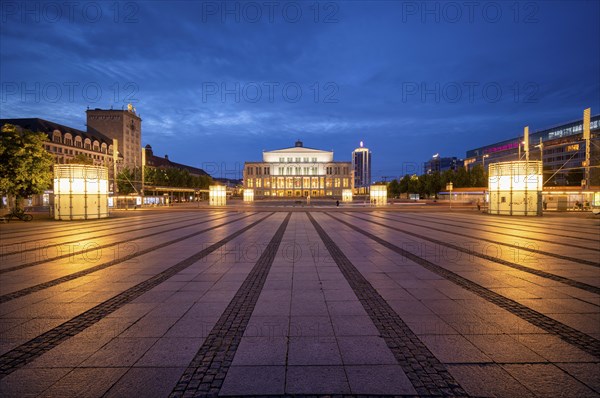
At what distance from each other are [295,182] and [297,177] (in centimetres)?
254

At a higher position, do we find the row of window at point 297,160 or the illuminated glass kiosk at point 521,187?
the row of window at point 297,160

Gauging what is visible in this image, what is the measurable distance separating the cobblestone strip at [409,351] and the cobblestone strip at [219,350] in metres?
2.32

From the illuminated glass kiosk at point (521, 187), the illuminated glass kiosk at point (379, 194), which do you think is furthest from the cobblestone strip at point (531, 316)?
the illuminated glass kiosk at point (379, 194)

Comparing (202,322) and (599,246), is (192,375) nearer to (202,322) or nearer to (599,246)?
(202,322)

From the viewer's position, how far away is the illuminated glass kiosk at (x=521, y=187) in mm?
31203

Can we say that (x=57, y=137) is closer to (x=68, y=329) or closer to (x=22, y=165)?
(x=22, y=165)

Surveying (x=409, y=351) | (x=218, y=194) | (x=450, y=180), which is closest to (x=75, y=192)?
(x=218, y=194)

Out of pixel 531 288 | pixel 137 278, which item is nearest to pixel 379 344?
pixel 531 288

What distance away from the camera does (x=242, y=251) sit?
12.8 m

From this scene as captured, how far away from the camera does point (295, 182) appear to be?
151 metres

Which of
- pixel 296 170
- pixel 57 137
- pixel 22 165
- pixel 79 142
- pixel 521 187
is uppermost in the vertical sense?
pixel 79 142

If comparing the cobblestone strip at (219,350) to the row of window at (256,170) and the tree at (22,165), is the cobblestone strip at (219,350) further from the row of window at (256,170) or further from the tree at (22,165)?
the row of window at (256,170)

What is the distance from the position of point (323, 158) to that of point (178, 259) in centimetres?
15203

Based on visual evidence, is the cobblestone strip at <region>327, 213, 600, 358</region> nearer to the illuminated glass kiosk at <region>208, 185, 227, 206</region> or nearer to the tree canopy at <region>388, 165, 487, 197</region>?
the illuminated glass kiosk at <region>208, 185, 227, 206</region>
